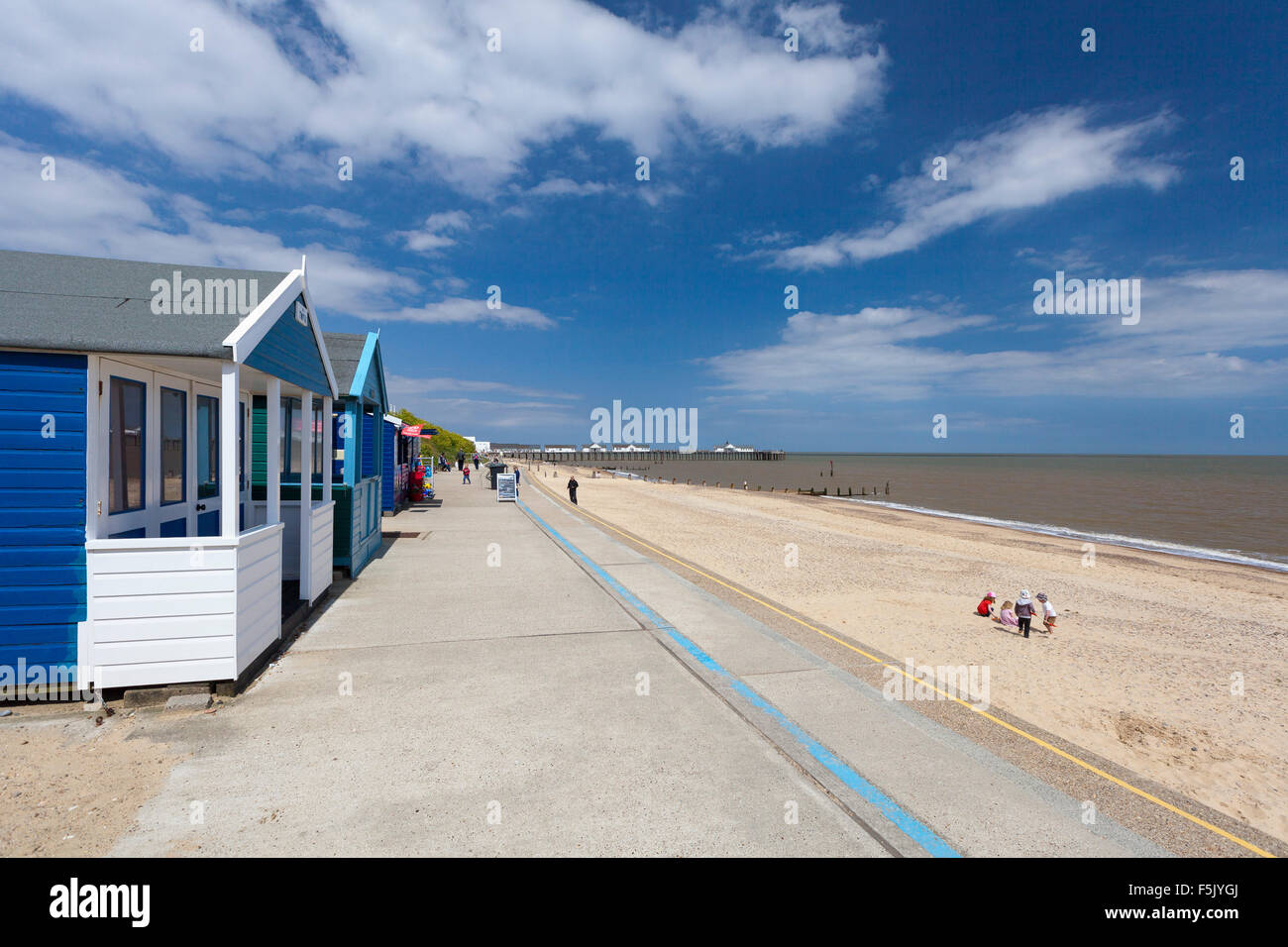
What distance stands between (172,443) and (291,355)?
163 centimetres

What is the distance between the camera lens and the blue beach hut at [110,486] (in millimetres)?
4828

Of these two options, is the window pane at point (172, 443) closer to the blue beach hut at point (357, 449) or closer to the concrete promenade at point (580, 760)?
the concrete promenade at point (580, 760)

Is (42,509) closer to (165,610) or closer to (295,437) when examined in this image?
(165,610)

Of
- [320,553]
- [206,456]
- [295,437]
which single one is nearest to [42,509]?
[206,456]

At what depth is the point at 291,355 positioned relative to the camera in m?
6.94

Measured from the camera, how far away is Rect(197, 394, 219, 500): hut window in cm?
750

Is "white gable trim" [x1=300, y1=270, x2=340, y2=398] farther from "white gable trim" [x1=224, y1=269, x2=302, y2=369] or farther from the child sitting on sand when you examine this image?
the child sitting on sand

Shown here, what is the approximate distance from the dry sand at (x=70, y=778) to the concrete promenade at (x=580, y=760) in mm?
158

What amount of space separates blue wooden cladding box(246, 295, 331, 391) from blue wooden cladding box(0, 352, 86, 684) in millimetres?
1405
